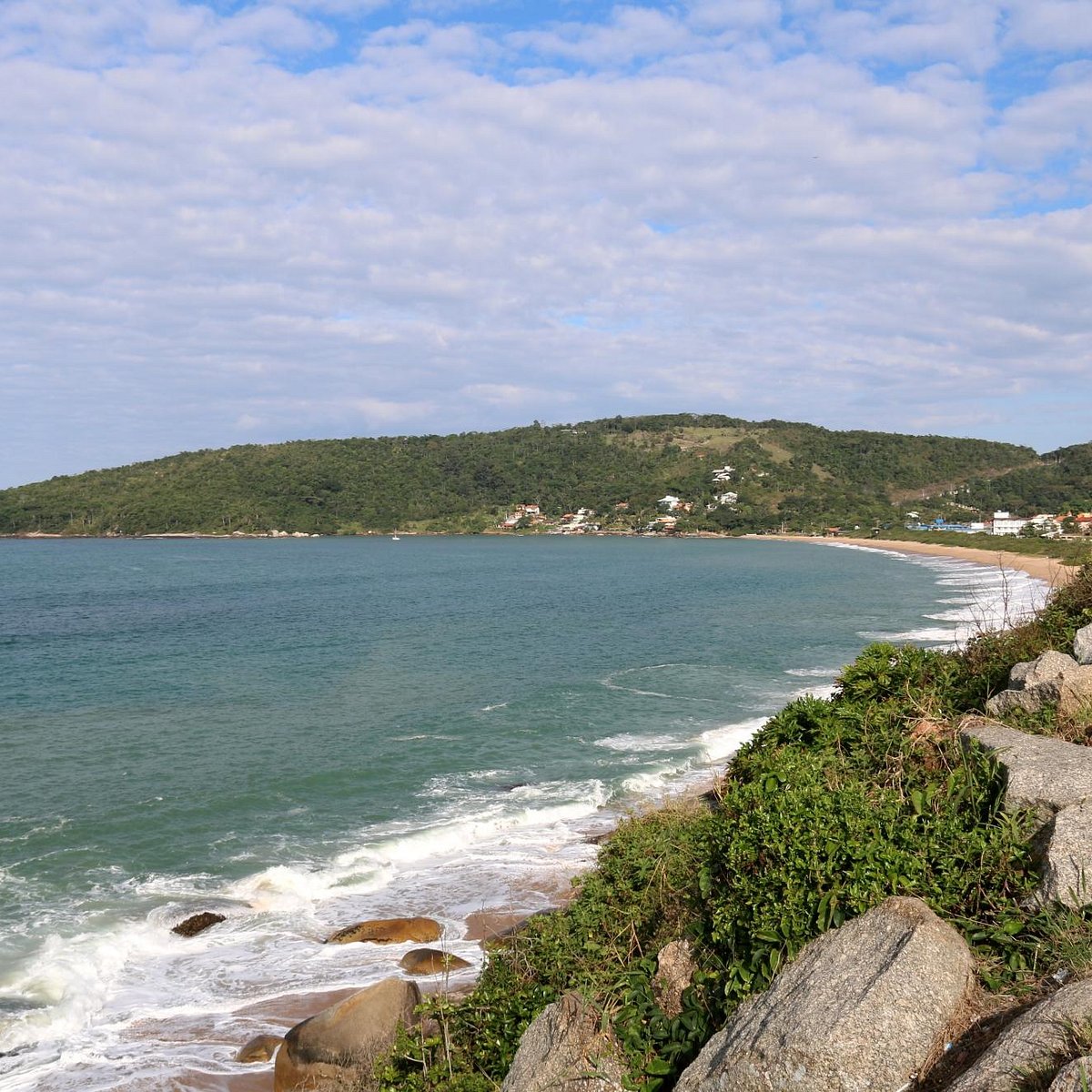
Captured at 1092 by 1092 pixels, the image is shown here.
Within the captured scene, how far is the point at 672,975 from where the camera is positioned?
6.53 m

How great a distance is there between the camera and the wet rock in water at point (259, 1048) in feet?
34.5

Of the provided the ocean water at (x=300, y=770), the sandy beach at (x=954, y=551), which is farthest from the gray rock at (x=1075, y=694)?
the sandy beach at (x=954, y=551)

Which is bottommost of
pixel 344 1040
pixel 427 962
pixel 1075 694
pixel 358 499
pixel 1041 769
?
pixel 427 962

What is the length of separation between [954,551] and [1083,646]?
10901cm

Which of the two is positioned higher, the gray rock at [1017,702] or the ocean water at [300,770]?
the gray rock at [1017,702]

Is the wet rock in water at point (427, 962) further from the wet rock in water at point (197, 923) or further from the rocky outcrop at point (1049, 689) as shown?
the rocky outcrop at point (1049, 689)

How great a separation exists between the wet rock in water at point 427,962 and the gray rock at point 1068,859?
8.55m

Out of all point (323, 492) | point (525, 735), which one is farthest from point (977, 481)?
point (525, 735)

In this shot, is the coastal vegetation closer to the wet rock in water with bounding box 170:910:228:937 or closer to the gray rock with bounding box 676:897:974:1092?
the gray rock with bounding box 676:897:974:1092

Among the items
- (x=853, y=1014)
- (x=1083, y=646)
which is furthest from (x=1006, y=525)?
(x=853, y=1014)

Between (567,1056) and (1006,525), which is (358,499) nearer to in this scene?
(1006,525)

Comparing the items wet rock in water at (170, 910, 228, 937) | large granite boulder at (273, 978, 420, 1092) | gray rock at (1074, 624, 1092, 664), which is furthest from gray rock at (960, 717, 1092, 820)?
wet rock in water at (170, 910, 228, 937)

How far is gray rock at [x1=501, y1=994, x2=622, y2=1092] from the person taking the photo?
Result: 228 inches

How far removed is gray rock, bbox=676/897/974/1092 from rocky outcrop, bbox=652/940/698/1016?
3.41 feet
